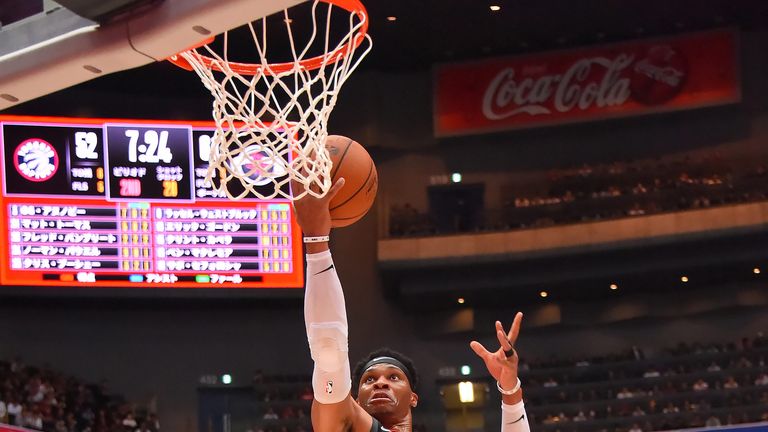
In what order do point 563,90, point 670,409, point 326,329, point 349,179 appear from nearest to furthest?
point 326,329 → point 349,179 → point 670,409 → point 563,90

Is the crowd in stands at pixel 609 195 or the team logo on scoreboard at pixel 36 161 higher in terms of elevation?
the team logo on scoreboard at pixel 36 161

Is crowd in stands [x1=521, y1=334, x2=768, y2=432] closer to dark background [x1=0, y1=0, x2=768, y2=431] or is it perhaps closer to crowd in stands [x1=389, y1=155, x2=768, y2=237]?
dark background [x1=0, y1=0, x2=768, y2=431]

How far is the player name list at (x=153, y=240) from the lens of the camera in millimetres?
15242

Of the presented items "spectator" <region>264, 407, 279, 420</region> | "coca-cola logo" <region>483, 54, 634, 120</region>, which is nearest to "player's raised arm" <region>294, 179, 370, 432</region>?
"spectator" <region>264, 407, 279, 420</region>

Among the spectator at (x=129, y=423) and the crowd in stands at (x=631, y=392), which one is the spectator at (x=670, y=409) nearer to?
the crowd in stands at (x=631, y=392)

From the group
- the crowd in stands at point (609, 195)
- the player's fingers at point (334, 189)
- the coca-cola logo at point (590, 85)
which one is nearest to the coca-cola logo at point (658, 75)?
the coca-cola logo at point (590, 85)

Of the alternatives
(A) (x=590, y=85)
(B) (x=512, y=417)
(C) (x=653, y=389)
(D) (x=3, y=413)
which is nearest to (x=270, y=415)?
(D) (x=3, y=413)

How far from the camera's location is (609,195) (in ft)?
59.0

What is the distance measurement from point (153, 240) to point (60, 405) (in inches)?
95.1

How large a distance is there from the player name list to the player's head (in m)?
11.2

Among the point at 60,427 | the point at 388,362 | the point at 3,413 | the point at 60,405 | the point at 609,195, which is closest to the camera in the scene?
the point at 388,362

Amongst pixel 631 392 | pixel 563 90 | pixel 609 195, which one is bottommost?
pixel 631 392

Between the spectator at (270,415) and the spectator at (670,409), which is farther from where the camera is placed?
the spectator at (270,415)

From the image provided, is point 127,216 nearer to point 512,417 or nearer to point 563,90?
point 563,90
